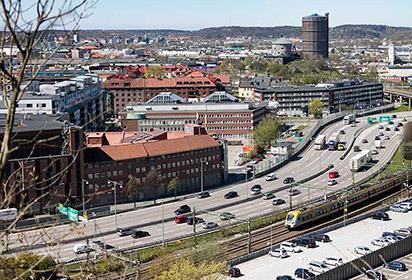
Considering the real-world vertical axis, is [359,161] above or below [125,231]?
above

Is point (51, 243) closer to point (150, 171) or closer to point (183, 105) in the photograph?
point (150, 171)

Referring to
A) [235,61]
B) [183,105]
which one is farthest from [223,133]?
[235,61]

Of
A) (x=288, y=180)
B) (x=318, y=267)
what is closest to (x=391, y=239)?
(x=318, y=267)

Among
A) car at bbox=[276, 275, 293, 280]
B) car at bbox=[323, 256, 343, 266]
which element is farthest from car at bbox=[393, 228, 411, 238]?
car at bbox=[276, 275, 293, 280]

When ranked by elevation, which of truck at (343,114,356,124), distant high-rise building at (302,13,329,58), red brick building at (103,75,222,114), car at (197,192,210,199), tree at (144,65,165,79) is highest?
distant high-rise building at (302,13,329,58)

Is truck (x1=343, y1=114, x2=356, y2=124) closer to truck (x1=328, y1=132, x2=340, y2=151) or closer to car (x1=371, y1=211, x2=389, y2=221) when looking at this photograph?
truck (x1=328, y1=132, x2=340, y2=151)

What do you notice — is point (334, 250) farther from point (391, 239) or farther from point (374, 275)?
point (374, 275)
